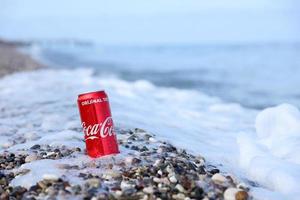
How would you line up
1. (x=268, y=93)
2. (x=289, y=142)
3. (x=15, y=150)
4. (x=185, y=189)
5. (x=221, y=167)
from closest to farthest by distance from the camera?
(x=185, y=189), (x=221, y=167), (x=15, y=150), (x=289, y=142), (x=268, y=93)

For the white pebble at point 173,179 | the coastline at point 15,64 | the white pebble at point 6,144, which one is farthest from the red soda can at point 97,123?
the coastline at point 15,64

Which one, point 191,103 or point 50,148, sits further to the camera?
point 191,103

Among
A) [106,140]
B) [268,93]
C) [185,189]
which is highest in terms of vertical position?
[106,140]

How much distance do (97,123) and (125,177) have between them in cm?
53

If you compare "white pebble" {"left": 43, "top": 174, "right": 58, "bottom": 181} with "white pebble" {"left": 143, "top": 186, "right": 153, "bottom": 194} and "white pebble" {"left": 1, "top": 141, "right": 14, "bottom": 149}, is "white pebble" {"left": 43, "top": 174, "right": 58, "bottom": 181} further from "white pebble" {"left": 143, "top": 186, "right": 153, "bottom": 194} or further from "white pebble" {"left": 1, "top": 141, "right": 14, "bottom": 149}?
"white pebble" {"left": 1, "top": 141, "right": 14, "bottom": 149}

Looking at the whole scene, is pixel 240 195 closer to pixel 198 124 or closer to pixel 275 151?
pixel 275 151

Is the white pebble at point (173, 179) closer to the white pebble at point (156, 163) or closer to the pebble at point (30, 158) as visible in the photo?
the white pebble at point (156, 163)

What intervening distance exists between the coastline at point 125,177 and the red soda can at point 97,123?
0.09 meters

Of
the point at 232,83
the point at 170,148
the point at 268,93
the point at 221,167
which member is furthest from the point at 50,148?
the point at 232,83

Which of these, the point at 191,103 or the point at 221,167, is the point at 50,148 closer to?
the point at 221,167

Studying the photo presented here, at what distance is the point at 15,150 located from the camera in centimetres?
468

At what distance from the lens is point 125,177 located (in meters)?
3.62

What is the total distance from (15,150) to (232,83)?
12000 mm

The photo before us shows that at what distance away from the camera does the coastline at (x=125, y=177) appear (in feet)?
11.0
